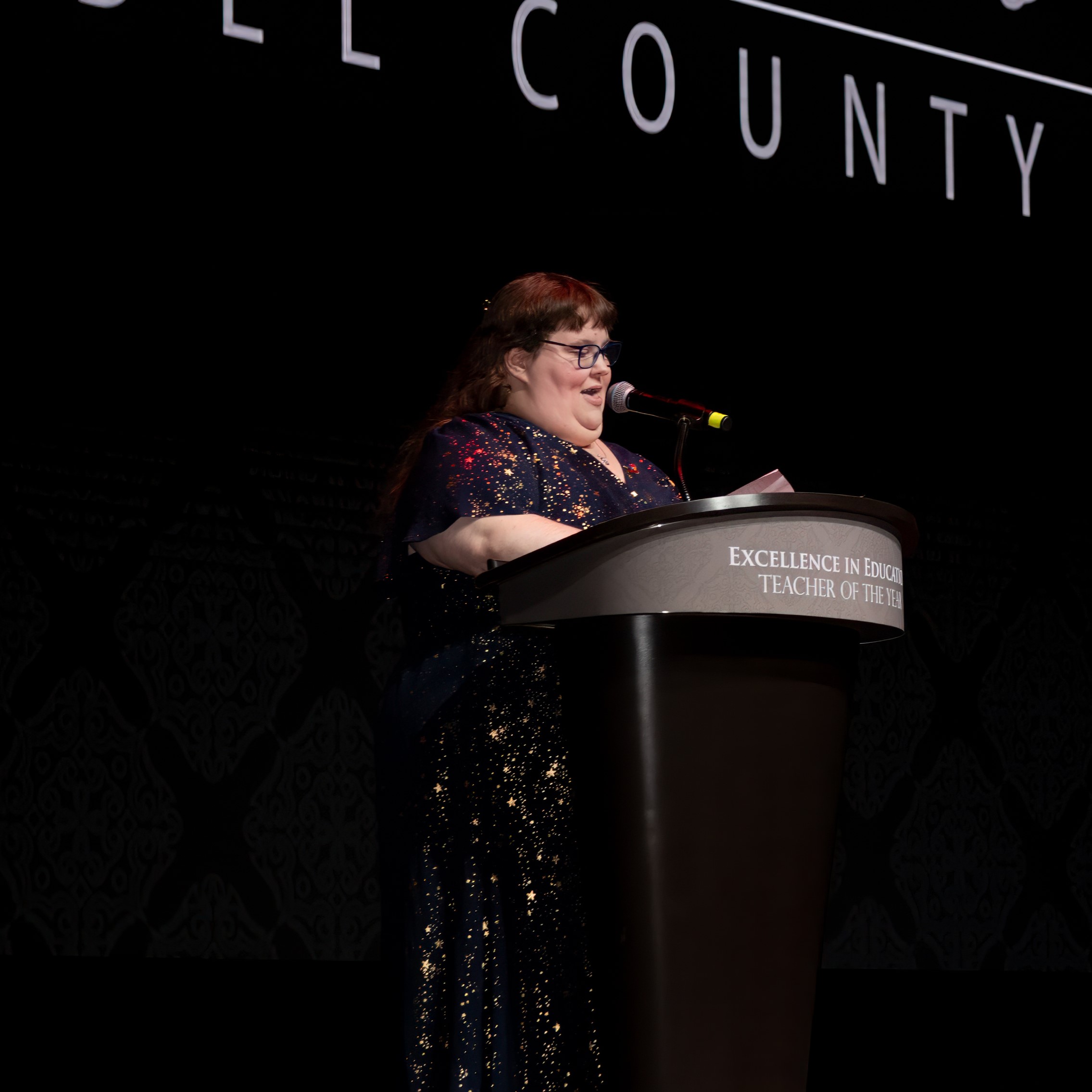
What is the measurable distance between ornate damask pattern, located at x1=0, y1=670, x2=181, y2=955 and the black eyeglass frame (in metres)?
1.96

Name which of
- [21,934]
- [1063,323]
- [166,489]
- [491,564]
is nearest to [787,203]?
[1063,323]

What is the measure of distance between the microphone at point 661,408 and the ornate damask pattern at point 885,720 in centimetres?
269

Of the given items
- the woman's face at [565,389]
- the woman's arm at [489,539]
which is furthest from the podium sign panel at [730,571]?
the woman's face at [565,389]

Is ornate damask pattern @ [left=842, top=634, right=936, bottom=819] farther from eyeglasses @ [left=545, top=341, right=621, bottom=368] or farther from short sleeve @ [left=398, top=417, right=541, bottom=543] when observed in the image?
short sleeve @ [left=398, top=417, right=541, bottom=543]

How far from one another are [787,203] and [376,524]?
6.35ft

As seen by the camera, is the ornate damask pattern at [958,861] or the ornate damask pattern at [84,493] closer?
the ornate damask pattern at [84,493]

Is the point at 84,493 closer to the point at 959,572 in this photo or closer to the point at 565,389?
the point at 565,389

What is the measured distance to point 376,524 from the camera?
202 centimetres

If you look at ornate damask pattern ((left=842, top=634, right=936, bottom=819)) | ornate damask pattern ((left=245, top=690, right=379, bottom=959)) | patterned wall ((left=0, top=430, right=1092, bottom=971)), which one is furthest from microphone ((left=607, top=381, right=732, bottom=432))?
ornate damask pattern ((left=842, top=634, right=936, bottom=819))

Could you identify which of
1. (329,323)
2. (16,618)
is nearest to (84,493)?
(16,618)

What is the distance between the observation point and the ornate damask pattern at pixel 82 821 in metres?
3.37

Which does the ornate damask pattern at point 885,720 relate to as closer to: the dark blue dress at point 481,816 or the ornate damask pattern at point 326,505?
the ornate damask pattern at point 326,505

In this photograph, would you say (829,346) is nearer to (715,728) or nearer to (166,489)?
(166,489)

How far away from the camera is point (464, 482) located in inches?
68.6
